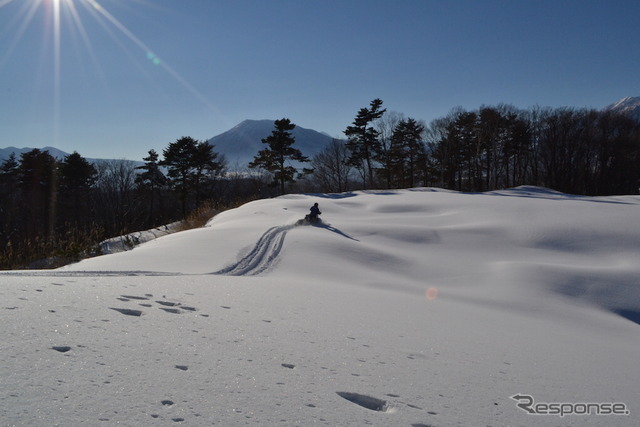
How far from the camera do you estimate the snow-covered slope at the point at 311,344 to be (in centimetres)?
124

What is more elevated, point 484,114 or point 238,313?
point 484,114

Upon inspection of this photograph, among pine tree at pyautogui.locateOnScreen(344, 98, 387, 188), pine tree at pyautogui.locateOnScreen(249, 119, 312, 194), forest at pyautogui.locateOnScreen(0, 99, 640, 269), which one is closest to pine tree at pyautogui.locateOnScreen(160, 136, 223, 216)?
forest at pyautogui.locateOnScreen(0, 99, 640, 269)

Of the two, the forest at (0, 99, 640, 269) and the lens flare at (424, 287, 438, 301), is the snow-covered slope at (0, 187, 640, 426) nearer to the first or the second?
the lens flare at (424, 287, 438, 301)

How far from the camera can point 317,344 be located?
1995 millimetres

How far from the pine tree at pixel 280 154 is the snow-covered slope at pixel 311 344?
22.6 meters

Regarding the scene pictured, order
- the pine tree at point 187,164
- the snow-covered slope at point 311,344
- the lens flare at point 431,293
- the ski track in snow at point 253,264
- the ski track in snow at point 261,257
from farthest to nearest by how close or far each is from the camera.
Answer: the pine tree at point 187,164 → the ski track in snow at point 261,257 → the lens flare at point 431,293 → the ski track in snow at point 253,264 → the snow-covered slope at point 311,344

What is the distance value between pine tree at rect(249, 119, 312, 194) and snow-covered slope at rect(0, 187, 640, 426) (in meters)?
22.6

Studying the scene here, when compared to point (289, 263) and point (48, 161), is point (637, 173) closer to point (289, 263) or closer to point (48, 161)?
point (289, 263)

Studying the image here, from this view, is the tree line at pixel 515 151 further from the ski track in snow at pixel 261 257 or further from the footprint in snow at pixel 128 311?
the footprint in snow at pixel 128 311

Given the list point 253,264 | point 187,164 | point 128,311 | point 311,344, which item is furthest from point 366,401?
point 187,164

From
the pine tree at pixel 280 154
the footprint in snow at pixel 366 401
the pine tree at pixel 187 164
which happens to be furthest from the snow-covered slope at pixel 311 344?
the pine tree at pixel 187 164

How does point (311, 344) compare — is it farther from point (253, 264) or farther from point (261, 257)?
point (261, 257)

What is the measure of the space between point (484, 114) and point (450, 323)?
34.7 m

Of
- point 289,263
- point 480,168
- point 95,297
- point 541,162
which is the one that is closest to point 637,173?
point 541,162
